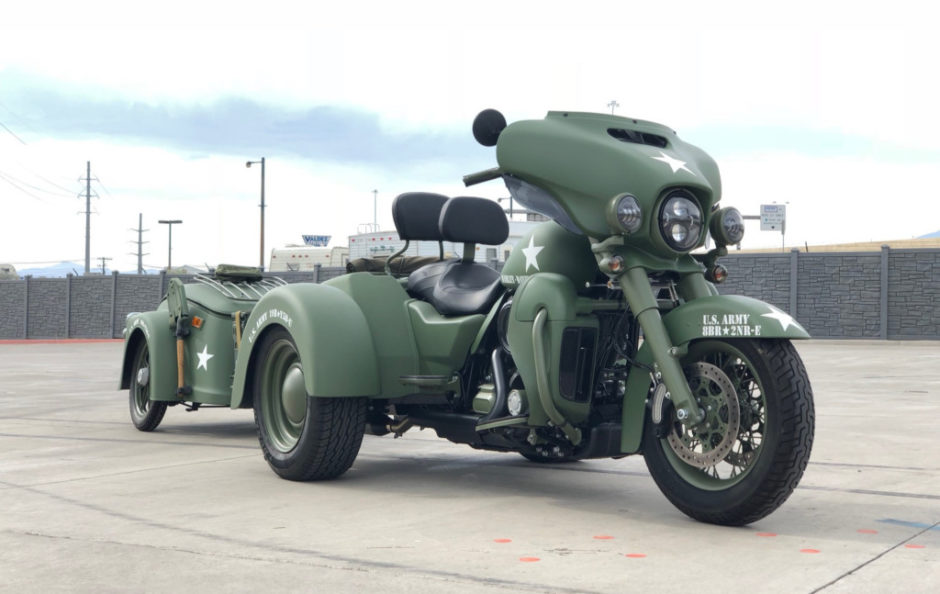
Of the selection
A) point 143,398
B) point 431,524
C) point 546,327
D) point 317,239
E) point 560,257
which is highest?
point 317,239

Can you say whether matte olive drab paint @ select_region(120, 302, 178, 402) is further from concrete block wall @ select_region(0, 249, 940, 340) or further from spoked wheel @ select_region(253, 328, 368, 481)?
concrete block wall @ select_region(0, 249, 940, 340)

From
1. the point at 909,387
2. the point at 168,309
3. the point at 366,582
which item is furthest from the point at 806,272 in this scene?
the point at 366,582

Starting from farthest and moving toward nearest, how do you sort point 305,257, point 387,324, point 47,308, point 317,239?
1. point 317,239
2. point 305,257
3. point 47,308
4. point 387,324

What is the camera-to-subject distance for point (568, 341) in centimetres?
575

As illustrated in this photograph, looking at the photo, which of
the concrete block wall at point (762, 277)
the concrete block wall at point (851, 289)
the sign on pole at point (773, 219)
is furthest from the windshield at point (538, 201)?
the sign on pole at point (773, 219)

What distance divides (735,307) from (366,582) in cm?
224

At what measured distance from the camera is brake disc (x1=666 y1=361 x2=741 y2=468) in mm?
5164

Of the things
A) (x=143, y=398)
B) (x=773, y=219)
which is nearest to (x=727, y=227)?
(x=143, y=398)

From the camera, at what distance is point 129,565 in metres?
4.52

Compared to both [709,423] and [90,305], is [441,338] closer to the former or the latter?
[709,423]

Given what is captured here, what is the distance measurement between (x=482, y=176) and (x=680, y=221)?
144 cm

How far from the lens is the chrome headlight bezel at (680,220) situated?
5527 millimetres

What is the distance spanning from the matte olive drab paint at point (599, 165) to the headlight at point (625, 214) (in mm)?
73

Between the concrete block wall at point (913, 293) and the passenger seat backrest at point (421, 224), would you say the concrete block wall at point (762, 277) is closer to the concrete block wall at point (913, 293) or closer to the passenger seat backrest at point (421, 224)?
the concrete block wall at point (913, 293)
